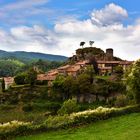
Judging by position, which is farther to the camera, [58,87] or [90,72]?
[58,87]

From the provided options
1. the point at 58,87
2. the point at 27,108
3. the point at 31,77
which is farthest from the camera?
the point at 31,77

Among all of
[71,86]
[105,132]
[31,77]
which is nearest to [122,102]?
[105,132]

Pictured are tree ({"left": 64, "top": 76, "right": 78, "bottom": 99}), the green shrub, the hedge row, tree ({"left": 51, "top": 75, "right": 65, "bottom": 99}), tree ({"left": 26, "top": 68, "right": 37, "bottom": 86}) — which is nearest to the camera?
the hedge row

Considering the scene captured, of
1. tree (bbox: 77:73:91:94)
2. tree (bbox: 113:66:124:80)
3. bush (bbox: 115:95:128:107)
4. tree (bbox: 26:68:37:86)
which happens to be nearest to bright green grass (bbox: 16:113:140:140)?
bush (bbox: 115:95:128:107)

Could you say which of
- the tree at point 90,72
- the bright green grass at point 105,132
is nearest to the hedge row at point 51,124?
the bright green grass at point 105,132

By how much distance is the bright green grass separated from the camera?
113ft

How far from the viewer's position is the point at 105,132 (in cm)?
3672

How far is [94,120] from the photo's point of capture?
41.8m

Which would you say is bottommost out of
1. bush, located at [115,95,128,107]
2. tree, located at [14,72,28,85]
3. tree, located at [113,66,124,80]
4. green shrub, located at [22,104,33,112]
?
green shrub, located at [22,104,33,112]

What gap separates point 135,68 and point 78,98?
7059cm

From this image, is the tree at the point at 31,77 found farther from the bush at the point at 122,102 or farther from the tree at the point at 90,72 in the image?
the bush at the point at 122,102

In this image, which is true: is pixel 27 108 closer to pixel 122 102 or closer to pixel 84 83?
pixel 84 83

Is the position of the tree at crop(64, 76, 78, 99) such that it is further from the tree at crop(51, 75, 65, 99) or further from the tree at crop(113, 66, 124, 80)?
the tree at crop(113, 66, 124, 80)

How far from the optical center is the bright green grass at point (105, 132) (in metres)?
34.6
